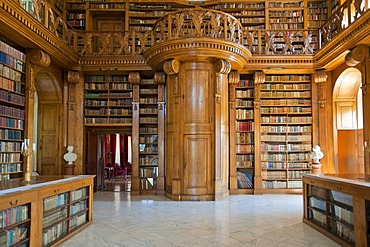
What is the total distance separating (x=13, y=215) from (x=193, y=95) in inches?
188

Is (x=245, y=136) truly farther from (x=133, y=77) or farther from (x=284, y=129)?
(x=133, y=77)

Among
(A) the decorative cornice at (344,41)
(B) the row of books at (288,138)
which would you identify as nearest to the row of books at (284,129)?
(B) the row of books at (288,138)

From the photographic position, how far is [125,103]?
27.9ft

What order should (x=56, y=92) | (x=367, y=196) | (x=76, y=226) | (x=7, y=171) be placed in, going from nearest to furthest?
1. (x=367, y=196)
2. (x=76, y=226)
3. (x=7, y=171)
4. (x=56, y=92)

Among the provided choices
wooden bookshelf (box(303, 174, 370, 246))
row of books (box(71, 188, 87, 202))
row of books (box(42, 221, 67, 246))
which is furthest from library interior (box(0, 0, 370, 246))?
row of books (box(42, 221, 67, 246))

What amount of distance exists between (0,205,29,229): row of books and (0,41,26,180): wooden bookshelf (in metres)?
2.96

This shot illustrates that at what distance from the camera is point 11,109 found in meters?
5.98

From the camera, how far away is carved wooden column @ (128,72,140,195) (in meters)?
8.19

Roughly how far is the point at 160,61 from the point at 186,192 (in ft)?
9.91

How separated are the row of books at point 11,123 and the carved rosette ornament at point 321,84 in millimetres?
6917

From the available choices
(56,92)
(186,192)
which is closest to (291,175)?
(186,192)

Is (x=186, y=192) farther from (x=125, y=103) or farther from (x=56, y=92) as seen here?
(x=56, y=92)

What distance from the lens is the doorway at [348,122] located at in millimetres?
8016

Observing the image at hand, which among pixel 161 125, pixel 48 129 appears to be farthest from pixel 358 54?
pixel 48 129
